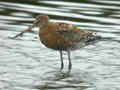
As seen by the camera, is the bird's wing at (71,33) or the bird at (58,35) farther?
the bird's wing at (71,33)

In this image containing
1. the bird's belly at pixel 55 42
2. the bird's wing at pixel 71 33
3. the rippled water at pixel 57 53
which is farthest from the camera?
the bird's wing at pixel 71 33

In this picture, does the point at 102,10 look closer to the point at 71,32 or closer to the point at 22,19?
the point at 22,19

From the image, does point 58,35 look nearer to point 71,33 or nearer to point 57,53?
point 71,33

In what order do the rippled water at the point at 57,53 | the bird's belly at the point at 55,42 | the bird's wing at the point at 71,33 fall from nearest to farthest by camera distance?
1. the rippled water at the point at 57,53
2. the bird's belly at the point at 55,42
3. the bird's wing at the point at 71,33

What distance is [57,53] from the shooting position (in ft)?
40.8

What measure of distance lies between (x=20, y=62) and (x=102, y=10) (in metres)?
5.60

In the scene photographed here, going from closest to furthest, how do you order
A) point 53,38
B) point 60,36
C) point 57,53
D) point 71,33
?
point 53,38
point 60,36
point 71,33
point 57,53

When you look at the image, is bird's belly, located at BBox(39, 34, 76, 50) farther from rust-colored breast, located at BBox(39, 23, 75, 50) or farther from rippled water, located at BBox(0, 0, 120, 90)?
rippled water, located at BBox(0, 0, 120, 90)

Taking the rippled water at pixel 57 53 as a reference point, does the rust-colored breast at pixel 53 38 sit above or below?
above

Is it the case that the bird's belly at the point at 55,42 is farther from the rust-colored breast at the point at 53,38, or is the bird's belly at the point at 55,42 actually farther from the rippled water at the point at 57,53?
the rippled water at the point at 57,53

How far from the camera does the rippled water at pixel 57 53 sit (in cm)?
980

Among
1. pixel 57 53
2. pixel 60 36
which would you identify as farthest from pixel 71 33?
pixel 57 53

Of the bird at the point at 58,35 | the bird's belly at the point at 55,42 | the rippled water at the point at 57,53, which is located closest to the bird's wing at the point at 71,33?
the bird at the point at 58,35

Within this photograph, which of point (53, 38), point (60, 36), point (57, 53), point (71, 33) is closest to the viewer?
point (53, 38)
